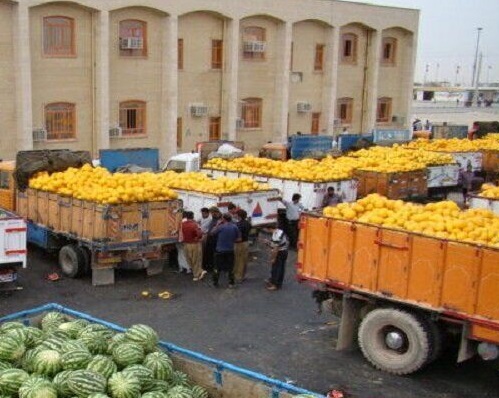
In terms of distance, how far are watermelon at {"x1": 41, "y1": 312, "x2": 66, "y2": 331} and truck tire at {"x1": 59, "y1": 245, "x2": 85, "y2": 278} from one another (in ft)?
23.1

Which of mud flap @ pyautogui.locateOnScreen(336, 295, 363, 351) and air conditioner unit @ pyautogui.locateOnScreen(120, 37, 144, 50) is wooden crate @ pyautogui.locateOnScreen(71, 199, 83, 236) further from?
air conditioner unit @ pyautogui.locateOnScreen(120, 37, 144, 50)

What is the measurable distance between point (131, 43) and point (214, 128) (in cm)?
732

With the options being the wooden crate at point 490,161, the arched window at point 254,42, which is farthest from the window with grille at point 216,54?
the wooden crate at point 490,161

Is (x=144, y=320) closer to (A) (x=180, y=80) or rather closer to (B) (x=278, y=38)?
(A) (x=180, y=80)

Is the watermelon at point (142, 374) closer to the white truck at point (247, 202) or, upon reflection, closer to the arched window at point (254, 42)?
the white truck at point (247, 202)

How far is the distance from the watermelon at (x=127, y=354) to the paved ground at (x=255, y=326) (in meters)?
4.04

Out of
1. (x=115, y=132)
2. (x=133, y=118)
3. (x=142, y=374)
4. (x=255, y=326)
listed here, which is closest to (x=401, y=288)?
(x=255, y=326)

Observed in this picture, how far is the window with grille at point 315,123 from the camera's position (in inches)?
1684

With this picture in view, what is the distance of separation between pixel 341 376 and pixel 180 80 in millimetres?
26940

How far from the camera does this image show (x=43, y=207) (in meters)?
16.1

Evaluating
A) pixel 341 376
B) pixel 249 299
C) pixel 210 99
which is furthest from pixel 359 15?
pixel 341 376

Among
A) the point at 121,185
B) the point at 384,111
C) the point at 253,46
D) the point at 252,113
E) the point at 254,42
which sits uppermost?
the point at 254,42

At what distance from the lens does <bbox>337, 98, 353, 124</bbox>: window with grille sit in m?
44.2

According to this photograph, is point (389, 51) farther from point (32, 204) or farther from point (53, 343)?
point (53, 343)
